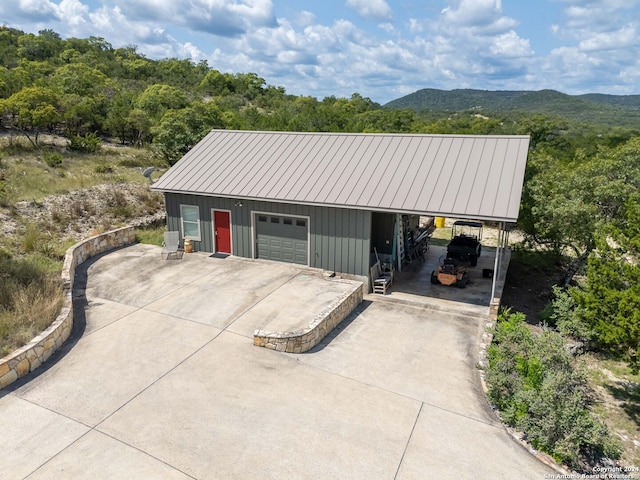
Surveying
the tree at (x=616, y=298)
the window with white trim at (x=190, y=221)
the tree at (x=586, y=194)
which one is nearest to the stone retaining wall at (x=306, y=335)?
the tree at (x=616, y=298)

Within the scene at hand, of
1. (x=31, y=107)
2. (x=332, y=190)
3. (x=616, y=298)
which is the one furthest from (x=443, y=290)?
(x=31, y=107)

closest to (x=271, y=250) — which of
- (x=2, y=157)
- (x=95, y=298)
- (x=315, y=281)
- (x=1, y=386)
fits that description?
(x=315, y=281)

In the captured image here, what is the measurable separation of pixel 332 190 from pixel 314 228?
54.6 inches

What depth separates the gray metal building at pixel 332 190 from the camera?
40.5 ft

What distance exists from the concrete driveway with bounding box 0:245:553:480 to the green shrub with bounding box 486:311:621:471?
40 cm

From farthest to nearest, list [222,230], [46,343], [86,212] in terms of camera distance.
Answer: [86,212] < [222,230] < [46,343]

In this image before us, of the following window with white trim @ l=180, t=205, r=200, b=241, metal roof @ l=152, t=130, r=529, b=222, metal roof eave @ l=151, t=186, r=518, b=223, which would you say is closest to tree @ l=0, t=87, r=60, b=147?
metal roof @ l=152, t=130, r=529, b=222

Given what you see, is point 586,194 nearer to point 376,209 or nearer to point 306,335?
point 376,209

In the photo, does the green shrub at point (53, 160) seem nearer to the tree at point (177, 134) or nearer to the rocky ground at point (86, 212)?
the rocky ground at point (86, 212)

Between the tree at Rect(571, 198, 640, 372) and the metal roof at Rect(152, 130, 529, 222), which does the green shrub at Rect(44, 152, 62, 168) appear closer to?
the metal roof at Rect(152, 130, 529, 222)

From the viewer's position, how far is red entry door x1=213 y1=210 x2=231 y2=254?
15406 mm

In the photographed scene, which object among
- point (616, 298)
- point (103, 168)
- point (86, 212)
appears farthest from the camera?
point (103, 168)

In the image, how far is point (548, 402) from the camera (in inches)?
278

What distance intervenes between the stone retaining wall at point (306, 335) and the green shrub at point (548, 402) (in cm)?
381
